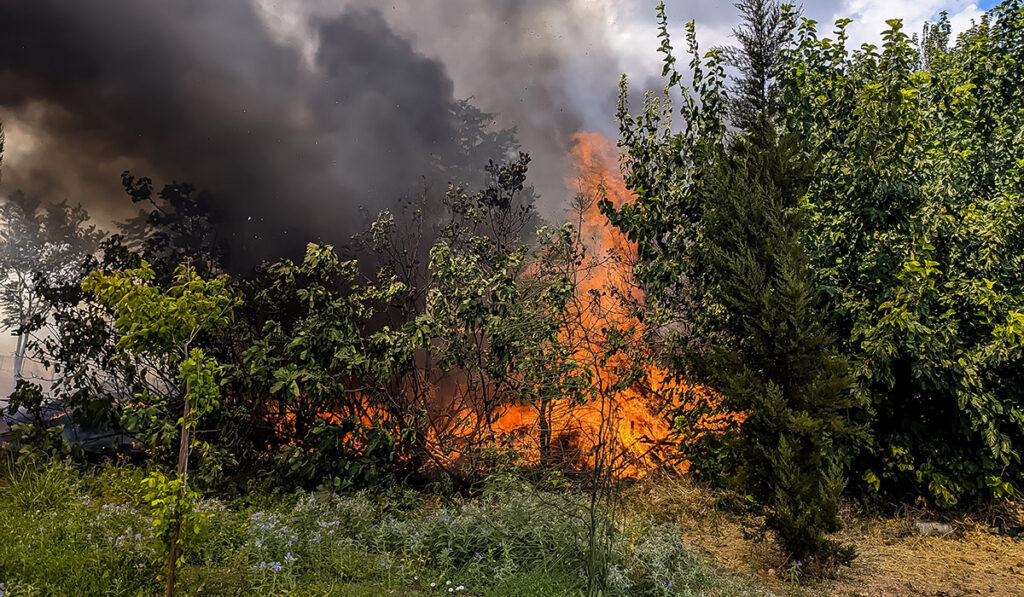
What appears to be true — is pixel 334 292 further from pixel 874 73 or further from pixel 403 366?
pixel 874 73

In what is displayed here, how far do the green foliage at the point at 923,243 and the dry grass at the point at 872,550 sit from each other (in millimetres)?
417

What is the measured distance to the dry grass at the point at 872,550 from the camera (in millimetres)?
4855

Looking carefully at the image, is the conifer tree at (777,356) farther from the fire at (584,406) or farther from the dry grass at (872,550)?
the fire at (584,406)

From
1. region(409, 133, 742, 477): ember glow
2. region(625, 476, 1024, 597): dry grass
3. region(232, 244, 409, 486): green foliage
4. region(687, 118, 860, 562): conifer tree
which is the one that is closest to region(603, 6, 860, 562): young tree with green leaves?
region(687, 118, 860, 562): conifer tree

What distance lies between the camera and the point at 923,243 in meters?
5.50

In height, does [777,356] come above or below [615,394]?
above

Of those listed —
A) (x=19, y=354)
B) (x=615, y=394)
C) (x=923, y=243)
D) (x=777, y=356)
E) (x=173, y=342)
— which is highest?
(x=923, y=243)

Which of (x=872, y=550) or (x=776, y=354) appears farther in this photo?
(x=872, y=550)

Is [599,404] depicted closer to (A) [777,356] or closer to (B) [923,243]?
(A) [777,356]

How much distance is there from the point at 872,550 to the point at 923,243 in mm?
2808

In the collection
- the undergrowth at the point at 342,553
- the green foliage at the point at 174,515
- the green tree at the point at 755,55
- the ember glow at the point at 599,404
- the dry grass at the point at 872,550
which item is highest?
the green tree at the point at 755,55

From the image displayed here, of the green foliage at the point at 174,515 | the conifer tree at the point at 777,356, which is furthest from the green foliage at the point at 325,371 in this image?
the conifer tree at the point at 777,356

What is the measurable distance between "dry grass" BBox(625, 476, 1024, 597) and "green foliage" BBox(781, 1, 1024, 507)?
1.37ft

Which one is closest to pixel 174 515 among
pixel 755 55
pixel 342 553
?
pixel 342 553
